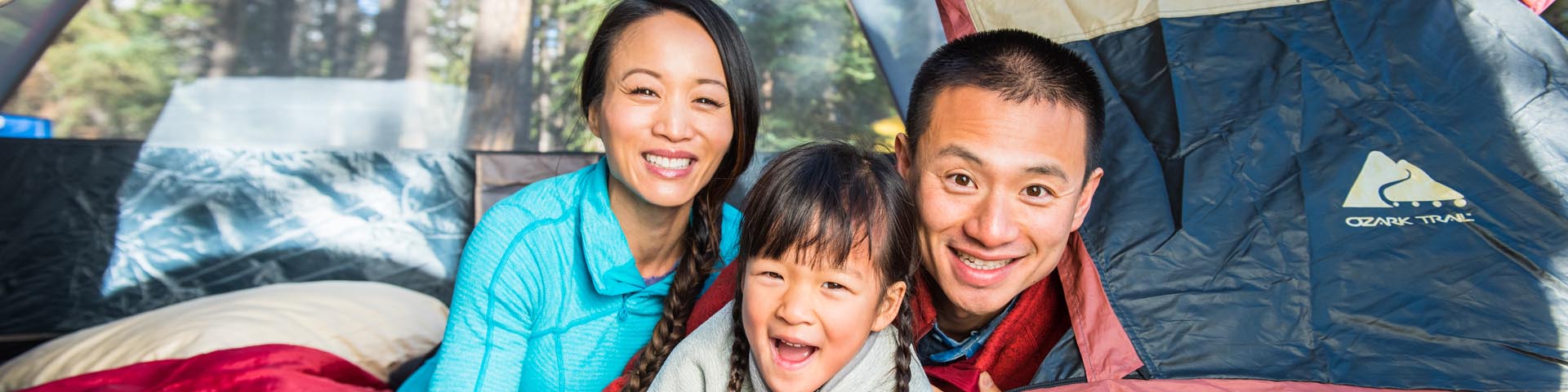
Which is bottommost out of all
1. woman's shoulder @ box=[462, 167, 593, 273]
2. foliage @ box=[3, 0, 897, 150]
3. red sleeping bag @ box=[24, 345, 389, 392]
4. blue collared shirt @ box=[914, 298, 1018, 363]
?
red sleeping bag @ box=[24, 345, 389, 392]

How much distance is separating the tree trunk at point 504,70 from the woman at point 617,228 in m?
1.88

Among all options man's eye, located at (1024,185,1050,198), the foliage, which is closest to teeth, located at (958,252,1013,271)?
man's eye, located at (1024,185,1050,198)

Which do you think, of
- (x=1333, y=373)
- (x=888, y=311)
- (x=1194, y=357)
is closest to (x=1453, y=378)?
(x=1333, y=373)

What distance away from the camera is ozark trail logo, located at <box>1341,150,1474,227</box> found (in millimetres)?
1688

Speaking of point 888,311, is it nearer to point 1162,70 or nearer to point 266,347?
point 1162,70

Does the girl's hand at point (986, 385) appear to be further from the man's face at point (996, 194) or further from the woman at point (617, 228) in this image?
the woman at point (617, 228)

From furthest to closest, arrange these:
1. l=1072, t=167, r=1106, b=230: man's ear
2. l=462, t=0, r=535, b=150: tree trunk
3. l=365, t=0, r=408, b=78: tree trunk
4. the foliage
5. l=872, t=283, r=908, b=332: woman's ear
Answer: l=462, t=0, r=535, b=150: tree trunk, l=365, t=0, r=408, b=78: tree trunk, the foliage, l=1072, t=167, r=1106, b=230: man's ear, l=872, t=283, r=908, b=332: woman's ear

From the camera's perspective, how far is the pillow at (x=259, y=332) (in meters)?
2.28

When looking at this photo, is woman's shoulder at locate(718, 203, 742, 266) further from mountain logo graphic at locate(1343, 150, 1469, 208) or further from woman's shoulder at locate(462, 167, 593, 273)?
mountain logo graphic at locate(1343, 150, 1469, 208)

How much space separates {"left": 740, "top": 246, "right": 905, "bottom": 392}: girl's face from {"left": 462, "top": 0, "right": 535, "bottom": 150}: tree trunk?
99.1 inches

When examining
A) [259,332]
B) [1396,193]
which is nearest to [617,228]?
[259,332]

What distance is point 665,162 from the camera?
1863mm

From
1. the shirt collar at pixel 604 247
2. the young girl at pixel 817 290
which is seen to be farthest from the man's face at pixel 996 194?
the shirt collar at pixel 604 247

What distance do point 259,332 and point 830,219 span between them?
1655 millimetres
